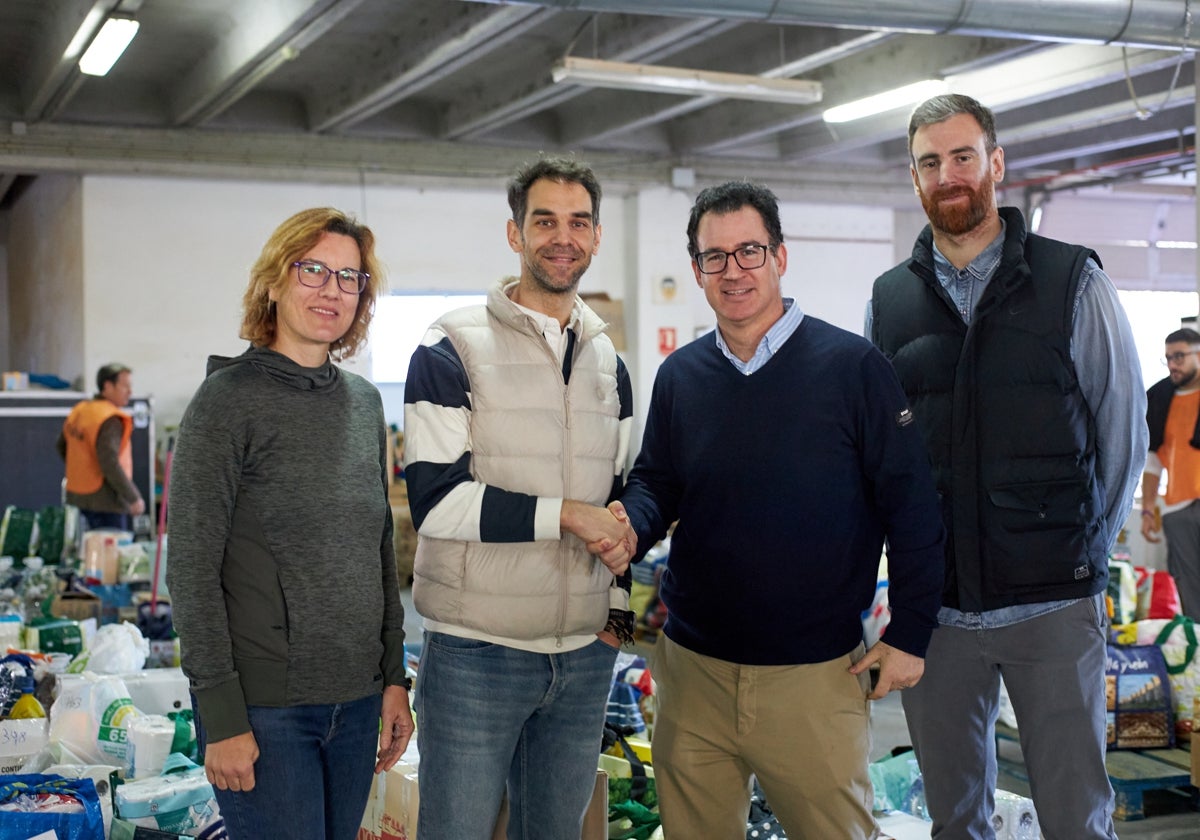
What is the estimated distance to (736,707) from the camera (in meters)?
2.06

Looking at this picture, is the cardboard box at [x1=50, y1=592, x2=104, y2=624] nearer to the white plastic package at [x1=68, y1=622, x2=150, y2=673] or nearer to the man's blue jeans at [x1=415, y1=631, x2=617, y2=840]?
the white plastic package at [x1=68, y1=622, x2=150, y2=673]

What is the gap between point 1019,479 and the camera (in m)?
2.14


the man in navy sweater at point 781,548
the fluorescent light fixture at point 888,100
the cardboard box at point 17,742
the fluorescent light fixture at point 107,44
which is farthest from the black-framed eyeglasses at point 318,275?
the fluorescent light fixture at point 888,100

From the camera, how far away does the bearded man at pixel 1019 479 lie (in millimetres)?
2129

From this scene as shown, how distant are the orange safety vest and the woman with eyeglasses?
5.78 meters

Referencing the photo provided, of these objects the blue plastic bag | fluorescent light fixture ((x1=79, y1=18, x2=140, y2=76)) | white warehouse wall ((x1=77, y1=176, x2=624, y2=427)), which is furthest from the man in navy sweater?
white warehouse wall ((x1=77, y1=176, x2=624, y2=427))

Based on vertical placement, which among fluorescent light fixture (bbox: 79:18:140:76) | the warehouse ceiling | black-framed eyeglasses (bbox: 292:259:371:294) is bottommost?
black-framed eyeglasses (bbox: 292:259:371:294)

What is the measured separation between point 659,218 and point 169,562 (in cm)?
951

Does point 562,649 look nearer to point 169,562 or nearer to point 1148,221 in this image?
point 169,562

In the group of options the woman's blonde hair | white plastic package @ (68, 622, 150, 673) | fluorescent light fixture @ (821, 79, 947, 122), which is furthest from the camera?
fluorescent light fixture @ (821, 79, 947, 122)

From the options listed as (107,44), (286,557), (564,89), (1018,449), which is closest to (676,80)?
(564,89)

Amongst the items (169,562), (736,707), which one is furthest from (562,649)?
(169,562)

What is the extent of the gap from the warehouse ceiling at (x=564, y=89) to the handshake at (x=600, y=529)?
308cm

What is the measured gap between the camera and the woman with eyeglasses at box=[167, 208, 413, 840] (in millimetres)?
1789
